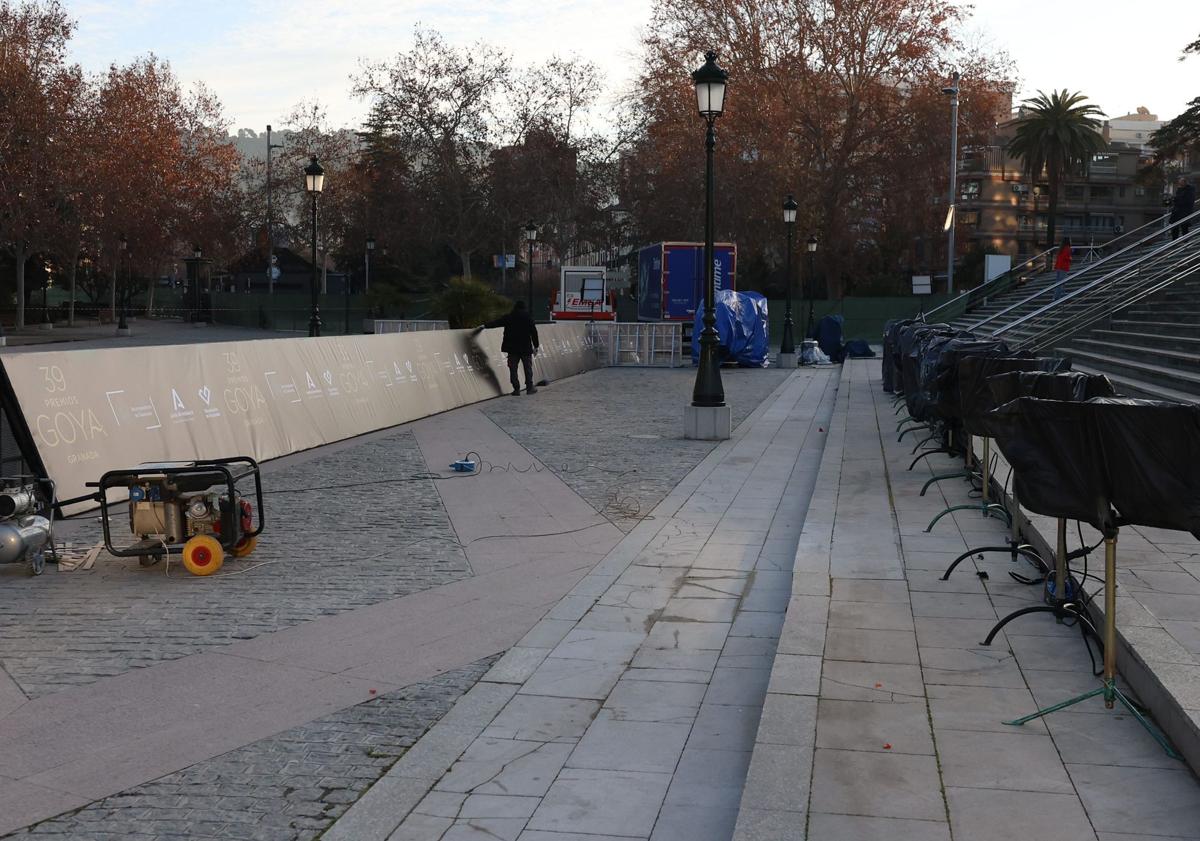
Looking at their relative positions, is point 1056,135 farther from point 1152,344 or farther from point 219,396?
point 219,396

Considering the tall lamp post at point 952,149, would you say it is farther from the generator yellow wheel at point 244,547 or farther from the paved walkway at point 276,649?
the generator yellow wheel at point 244,547

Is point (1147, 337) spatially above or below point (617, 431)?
above

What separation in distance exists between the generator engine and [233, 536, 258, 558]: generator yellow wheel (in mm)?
1343

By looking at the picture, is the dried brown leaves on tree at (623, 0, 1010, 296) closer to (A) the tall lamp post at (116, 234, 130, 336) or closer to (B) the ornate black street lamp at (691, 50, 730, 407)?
(A) the tall lamp post at (116, 234, 130, 336)

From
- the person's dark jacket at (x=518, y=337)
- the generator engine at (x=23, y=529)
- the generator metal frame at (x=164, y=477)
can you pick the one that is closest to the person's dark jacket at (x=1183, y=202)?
the person's dark jacket at (x=518, y=337)

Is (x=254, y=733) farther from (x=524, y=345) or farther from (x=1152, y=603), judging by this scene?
(x=524, y=345)

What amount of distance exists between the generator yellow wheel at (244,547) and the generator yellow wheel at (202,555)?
36 cm

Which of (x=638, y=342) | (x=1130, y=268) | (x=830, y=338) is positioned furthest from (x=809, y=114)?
(x=1130, y=268)

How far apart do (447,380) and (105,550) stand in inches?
490

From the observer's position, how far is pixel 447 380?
22.0 m

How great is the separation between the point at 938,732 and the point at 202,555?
565 cm

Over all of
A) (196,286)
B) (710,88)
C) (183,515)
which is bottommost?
(183,515)

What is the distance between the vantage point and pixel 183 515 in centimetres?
900

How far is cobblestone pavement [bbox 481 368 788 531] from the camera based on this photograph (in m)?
12.9
